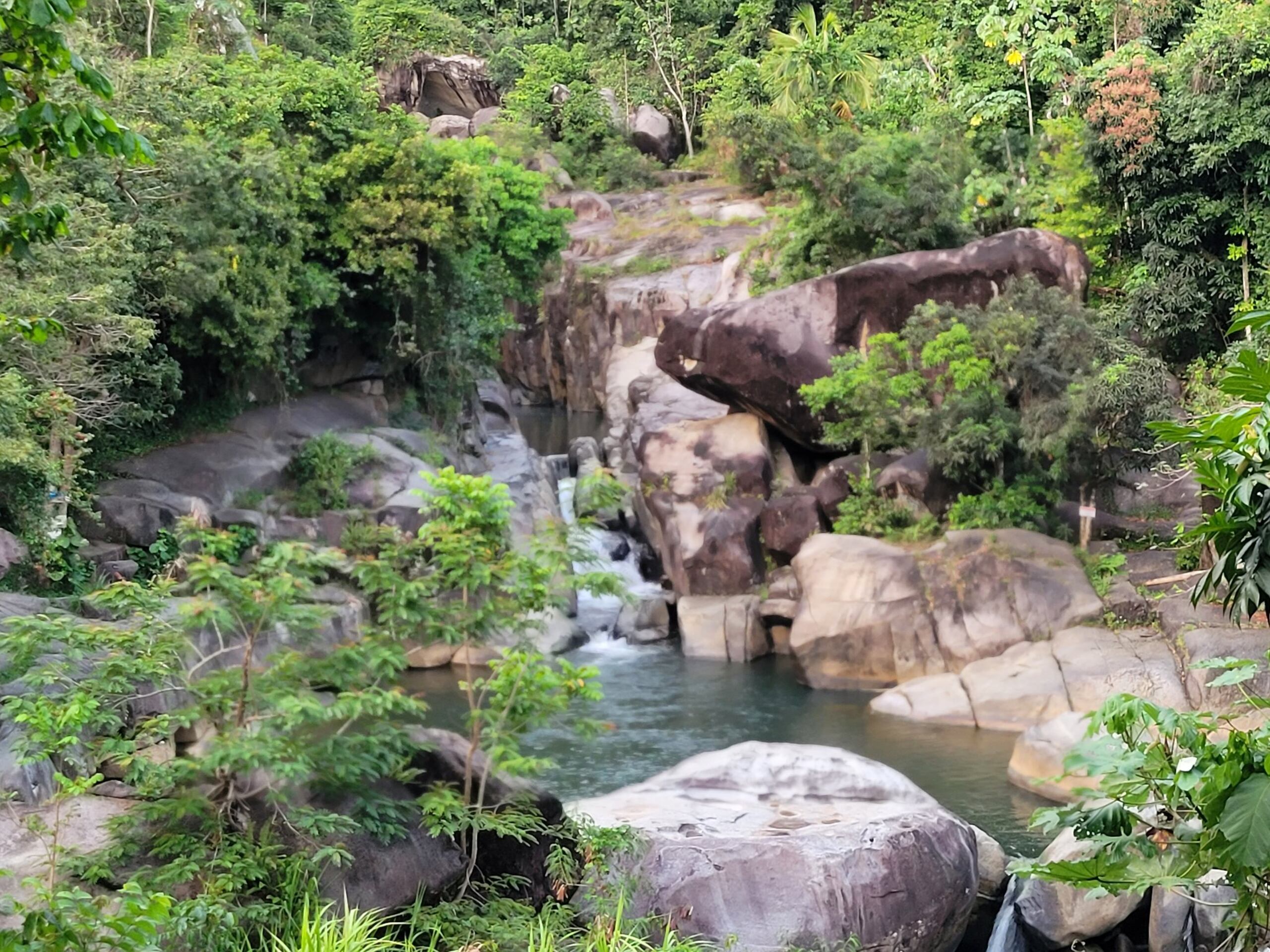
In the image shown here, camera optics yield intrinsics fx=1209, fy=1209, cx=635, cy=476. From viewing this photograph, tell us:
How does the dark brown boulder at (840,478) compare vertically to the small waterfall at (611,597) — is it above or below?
above

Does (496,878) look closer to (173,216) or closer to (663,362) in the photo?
(173,216)

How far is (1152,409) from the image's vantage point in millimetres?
17469

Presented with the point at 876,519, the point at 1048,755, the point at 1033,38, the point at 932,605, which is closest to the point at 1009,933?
the point at 1048,755

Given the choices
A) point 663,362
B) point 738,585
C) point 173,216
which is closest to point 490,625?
point 173,216

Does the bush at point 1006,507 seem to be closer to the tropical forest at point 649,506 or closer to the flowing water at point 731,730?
the tropical forest at point 649,506

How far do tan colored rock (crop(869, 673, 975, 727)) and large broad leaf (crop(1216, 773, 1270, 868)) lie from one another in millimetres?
12233

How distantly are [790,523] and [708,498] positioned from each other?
5.43 feet

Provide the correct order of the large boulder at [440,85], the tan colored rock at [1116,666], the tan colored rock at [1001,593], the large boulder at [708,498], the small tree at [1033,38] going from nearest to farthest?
the tan colored rock at [1116,666], the tan colored rock at [1001,593], the large boulder at [708,498], the small tree at [1033,38], the large boulder at [440,85]

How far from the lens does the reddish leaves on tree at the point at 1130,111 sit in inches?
875

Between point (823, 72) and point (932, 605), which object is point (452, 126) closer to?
point (823, 72)

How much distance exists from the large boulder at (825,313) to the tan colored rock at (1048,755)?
855 centimetres

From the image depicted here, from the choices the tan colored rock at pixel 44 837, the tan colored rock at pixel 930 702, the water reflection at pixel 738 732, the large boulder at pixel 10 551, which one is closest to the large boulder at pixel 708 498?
the water reflection at pixel 738 732

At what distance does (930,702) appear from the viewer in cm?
1706

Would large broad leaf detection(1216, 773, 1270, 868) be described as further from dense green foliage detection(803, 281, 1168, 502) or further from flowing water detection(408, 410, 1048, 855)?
dense green foliage detection(803, 281, 1168, 502)
